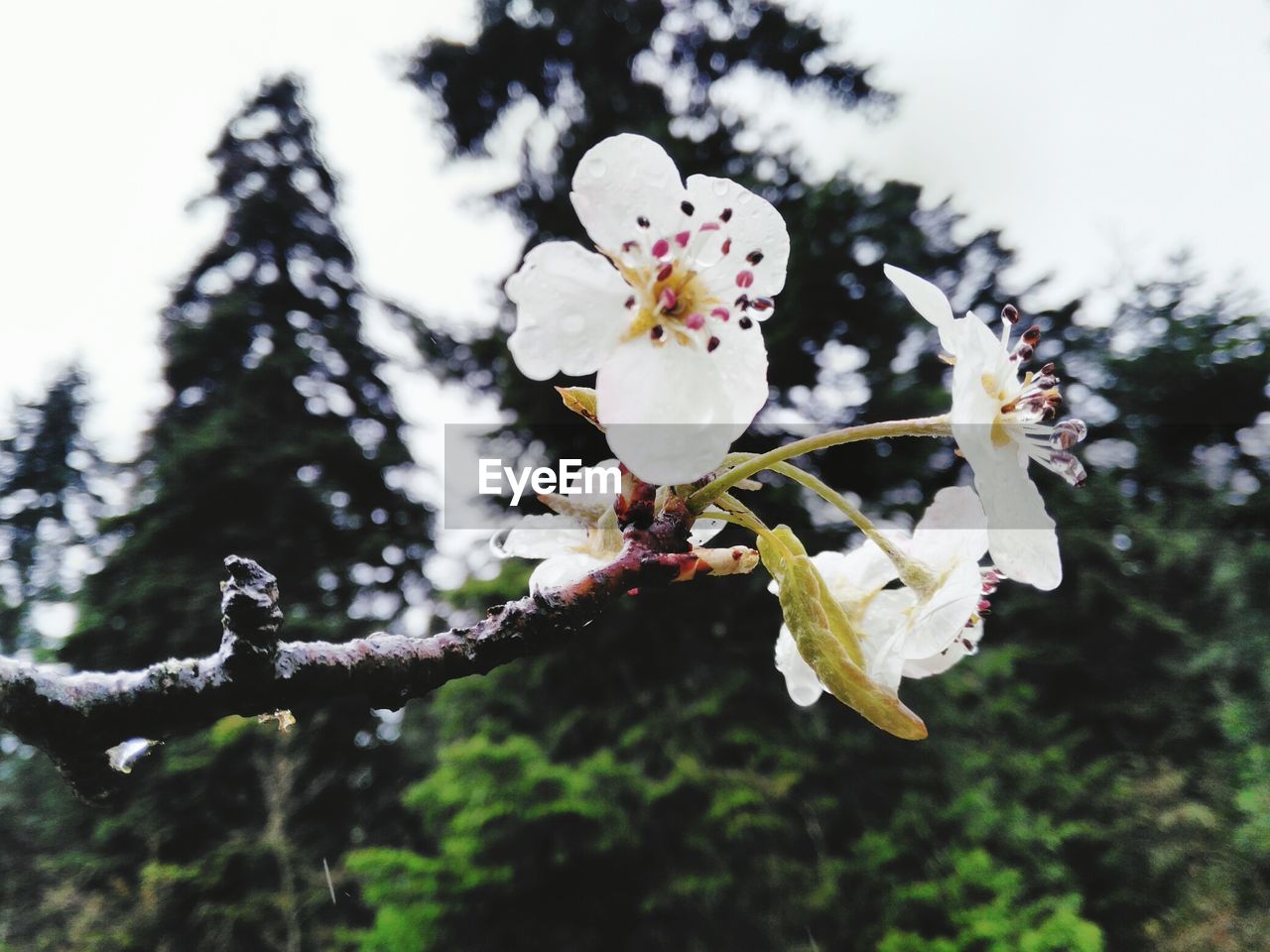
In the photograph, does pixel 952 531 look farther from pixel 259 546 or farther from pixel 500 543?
pixel 259 546

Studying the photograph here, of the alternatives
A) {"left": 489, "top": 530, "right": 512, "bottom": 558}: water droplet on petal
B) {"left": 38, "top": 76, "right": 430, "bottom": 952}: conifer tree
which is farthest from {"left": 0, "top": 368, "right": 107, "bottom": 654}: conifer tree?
{"left": 489, "top": 530, "right": 512, "bottom": 558}: water droplet on petal

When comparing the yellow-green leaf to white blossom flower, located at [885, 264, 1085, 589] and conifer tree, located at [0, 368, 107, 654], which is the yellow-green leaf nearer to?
white blossom flower, located at [885, 264, 1085, 589]

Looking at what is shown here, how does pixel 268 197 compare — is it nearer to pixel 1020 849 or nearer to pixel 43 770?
pixel 43 770

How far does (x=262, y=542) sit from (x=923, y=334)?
5.28 m

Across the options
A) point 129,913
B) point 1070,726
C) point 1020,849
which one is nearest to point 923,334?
point 1020,849

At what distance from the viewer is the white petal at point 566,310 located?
1.73ft

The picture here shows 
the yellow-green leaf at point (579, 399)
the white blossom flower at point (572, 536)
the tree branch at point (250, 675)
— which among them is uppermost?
the yellow-green leaf at point (579, 399)

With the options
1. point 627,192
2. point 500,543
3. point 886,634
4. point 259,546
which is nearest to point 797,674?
point 886,634

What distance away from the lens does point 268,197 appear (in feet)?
24.7

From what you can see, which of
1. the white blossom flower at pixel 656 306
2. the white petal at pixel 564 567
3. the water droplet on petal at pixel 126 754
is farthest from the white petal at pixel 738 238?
the water droplet on petal at pixel 126 754

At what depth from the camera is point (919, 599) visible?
0.64 metres

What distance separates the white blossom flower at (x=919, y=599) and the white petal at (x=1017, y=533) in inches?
1.8

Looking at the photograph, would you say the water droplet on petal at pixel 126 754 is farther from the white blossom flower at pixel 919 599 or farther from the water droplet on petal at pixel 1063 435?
the water droplet on petal at pixel 1063 435

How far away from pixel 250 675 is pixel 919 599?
0.51m
